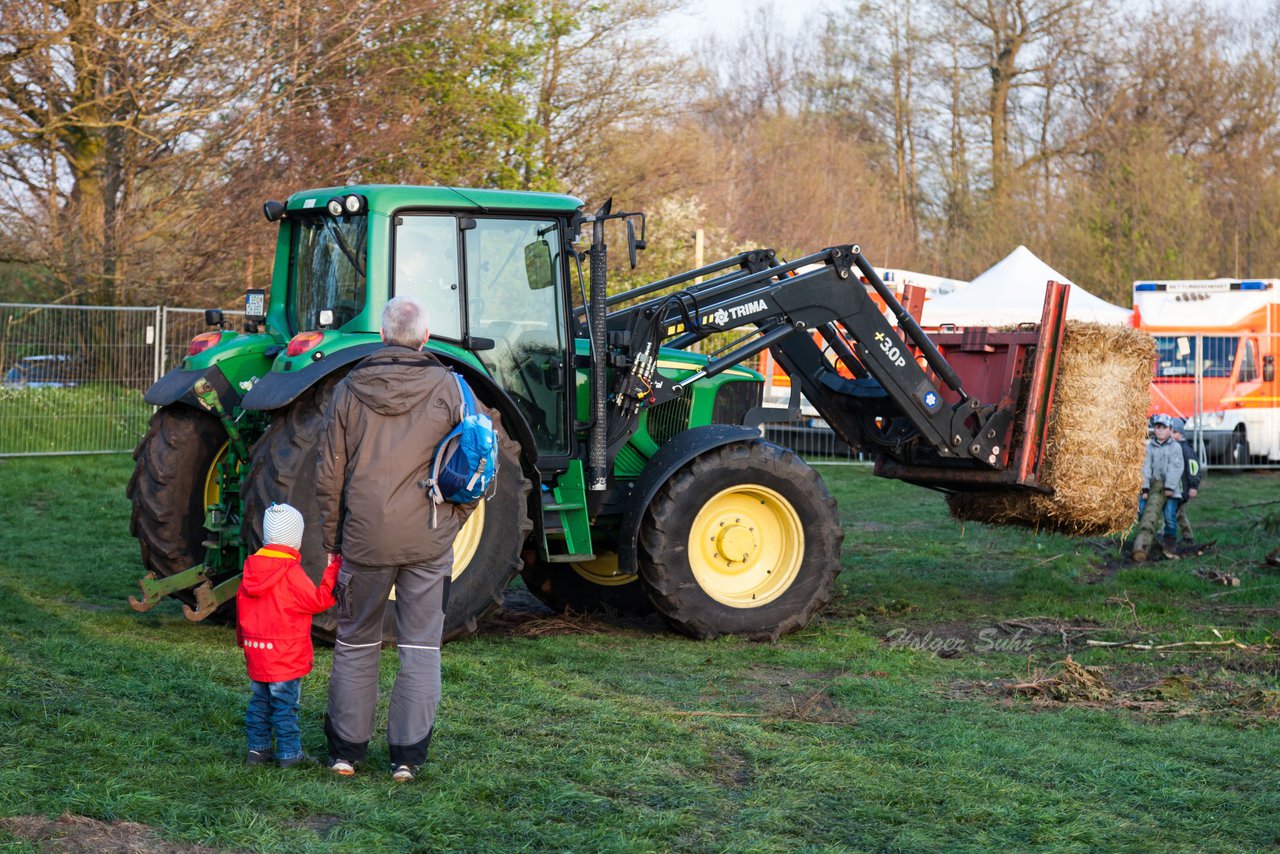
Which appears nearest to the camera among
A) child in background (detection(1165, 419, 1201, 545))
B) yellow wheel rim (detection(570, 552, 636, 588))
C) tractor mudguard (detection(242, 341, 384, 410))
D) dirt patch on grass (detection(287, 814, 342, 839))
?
dirt patch on grass (detection(287, 814, 342, 839))

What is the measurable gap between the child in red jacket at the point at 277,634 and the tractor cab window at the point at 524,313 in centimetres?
267

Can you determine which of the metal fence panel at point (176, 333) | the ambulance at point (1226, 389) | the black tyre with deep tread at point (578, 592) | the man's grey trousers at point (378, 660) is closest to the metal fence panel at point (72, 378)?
the metal fence panel at point (176, 333)

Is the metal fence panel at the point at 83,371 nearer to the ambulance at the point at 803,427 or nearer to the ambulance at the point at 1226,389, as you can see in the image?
the ambulance at the point at 1226,389

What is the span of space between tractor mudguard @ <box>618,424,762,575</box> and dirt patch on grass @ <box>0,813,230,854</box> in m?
3.79

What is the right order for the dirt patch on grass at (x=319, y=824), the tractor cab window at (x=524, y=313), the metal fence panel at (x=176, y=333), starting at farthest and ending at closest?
the metal fence panel at (x=176, y=333) < the tractor cab window at (x=524, y=313) < the dirt patch on grass at (x=319, y=824)

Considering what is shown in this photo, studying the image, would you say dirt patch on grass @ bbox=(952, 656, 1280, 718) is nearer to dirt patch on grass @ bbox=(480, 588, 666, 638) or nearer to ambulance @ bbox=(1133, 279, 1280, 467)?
dirt patch on grass @ bbox=(480, 588, 666, 638)

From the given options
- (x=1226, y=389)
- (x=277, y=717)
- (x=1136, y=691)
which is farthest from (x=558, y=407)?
(x=1226, y=389)

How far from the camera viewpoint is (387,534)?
197 inches

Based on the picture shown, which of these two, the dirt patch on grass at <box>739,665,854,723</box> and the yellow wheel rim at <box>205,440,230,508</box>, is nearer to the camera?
the dirt patch on grass at <box>739,665,854,723</box>

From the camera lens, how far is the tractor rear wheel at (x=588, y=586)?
8.82 meters

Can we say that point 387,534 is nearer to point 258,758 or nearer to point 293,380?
point 258,758

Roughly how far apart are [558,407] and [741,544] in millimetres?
1355

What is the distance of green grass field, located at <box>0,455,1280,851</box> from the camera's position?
4.58 m

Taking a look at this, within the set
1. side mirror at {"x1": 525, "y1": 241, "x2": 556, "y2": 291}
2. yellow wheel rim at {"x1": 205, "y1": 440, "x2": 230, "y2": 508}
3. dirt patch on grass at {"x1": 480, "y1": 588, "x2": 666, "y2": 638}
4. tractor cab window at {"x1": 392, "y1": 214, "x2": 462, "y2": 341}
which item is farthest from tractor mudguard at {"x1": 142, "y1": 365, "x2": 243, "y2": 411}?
dirt patch on grass at {"x1": 480, "y1": 588, "x2": 666, "y2": 638}
